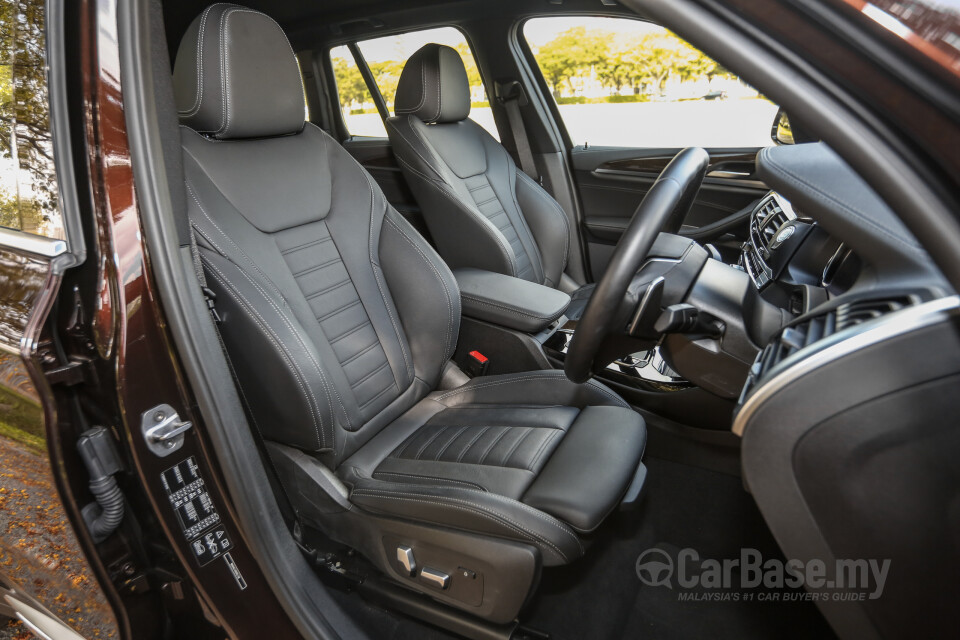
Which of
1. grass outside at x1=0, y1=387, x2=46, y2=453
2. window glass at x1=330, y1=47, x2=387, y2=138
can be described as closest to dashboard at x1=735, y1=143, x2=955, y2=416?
grass outside at x1=0, y1=387, x2=46, y2=453

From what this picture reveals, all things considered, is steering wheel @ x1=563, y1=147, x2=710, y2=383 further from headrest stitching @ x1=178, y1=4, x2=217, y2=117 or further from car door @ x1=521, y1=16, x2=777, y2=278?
car door @ x1=521, y1=16, x2=777, y2=278

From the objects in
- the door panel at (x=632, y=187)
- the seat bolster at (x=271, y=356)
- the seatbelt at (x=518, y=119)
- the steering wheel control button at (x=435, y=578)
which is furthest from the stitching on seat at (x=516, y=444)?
the seatbelt at (x=518, y=119)

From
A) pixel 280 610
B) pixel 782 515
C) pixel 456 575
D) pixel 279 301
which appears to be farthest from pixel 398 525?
pixel 782 515

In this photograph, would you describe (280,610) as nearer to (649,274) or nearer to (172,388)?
(172,388)

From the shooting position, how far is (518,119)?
3.11 metres

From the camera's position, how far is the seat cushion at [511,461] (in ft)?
4.12

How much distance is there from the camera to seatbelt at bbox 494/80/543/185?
10.0ft

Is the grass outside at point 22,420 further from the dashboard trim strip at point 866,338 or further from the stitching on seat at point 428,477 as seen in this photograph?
the dashboard trim strip at point 866,338

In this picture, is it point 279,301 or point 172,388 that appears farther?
point 279,301

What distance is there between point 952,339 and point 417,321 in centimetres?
131

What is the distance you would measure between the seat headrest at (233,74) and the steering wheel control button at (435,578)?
1038 mm

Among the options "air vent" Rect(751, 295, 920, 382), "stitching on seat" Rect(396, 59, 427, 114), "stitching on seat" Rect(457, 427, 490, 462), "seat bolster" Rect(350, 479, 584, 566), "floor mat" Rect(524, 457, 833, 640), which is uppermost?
"stitching on seat" Rect(396, 59, 427, 114)

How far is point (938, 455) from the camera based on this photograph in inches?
25.2

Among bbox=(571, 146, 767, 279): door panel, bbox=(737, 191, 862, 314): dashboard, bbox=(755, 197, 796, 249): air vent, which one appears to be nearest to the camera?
bbox=(737, 191, 862, 314): dashboard
